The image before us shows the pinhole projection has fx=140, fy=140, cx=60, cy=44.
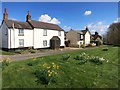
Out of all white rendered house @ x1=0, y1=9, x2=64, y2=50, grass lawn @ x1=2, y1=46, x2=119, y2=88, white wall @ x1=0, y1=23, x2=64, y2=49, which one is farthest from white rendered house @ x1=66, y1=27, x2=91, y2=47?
grass lawn @ x1=2, y1=46, x2=119, y2=88

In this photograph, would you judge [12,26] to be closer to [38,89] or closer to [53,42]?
[53,42]

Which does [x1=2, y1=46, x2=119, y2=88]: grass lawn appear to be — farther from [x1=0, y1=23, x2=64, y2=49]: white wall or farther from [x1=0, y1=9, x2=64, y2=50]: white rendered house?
[x1=0, y1=9, x2=64, y2=50]: white rendered house

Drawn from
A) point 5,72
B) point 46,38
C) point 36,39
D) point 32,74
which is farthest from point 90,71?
point 46,38

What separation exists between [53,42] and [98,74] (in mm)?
28168

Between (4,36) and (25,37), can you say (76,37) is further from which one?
(4,36)

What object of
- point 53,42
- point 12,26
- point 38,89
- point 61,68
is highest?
point 12,26

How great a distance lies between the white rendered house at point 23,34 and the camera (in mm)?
26922

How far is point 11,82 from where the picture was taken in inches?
250

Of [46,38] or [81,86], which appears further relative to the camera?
[46,38]

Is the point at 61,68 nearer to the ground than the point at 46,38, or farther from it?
nearer to the ground

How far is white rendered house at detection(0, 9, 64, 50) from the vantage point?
88.3 ft

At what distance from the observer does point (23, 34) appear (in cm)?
2878

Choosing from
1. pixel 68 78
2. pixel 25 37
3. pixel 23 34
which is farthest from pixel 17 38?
pixel 68 78

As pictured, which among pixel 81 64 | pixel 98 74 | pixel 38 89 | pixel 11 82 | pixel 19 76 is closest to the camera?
pixel 38 89
